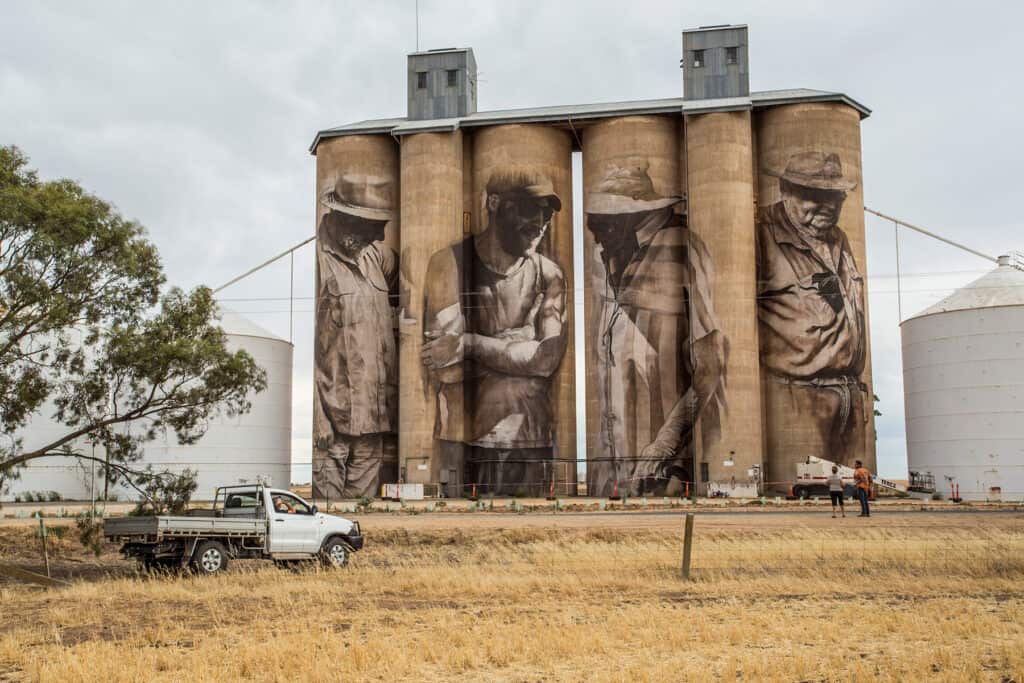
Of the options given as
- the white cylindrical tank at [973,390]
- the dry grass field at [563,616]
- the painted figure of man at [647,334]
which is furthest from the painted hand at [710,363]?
the dry grass field at [563,616]

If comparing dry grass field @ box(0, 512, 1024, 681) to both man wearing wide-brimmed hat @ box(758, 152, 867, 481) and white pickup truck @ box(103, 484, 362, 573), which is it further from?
man wearing wide-brimmed hat @ box(758, 152, 867, 481)

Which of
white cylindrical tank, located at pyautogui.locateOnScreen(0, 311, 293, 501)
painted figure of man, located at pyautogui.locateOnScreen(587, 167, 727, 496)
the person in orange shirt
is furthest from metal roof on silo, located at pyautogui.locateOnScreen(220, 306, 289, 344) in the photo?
the person in orange shirt

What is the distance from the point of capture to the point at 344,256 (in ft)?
231

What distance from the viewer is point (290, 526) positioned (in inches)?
950

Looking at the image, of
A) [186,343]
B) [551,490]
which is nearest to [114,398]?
[186,343]

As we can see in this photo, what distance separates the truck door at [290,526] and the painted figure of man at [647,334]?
42.5 metres

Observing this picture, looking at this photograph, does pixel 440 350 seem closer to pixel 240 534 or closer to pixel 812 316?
pixel 812 316

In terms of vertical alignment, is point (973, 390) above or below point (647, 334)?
below

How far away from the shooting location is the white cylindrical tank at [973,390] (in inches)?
2400

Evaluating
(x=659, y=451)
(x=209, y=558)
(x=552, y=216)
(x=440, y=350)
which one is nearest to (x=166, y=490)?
(x=209, y=558)

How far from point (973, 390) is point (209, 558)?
5218 centimetres

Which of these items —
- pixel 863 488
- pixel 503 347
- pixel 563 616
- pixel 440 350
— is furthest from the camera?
pixel 503 347

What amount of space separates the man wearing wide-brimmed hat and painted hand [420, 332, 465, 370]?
64.2 ft

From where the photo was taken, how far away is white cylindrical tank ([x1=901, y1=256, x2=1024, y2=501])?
200 feet
